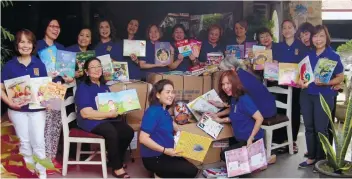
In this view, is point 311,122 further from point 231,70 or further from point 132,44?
point 132,44

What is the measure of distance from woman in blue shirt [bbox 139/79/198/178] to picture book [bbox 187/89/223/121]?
0.64 meters

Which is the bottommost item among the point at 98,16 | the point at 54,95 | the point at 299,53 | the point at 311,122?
the point at 311,122

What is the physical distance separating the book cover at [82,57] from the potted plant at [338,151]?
6.99ft

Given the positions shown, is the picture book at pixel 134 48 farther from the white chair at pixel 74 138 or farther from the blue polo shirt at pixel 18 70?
the blue polo shirt at pixel 18 70

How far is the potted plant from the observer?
11.0ft

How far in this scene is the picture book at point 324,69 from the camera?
357 cm

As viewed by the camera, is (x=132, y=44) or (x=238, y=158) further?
(x=132, y=44)

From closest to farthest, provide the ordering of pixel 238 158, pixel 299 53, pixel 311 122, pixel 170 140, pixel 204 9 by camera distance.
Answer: pixel 170 140 → pixel 238 158 → pixel 311 122 → pixel 299 53 → pixel 204 9

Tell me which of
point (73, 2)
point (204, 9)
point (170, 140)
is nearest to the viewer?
point (170, 140)

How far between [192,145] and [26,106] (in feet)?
4.40

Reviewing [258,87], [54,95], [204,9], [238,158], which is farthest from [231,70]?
[204,9]

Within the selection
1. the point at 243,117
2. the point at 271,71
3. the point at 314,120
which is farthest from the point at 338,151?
the point at 271,71

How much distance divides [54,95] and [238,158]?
1596 millimetres

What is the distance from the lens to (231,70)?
3617 millimetres
